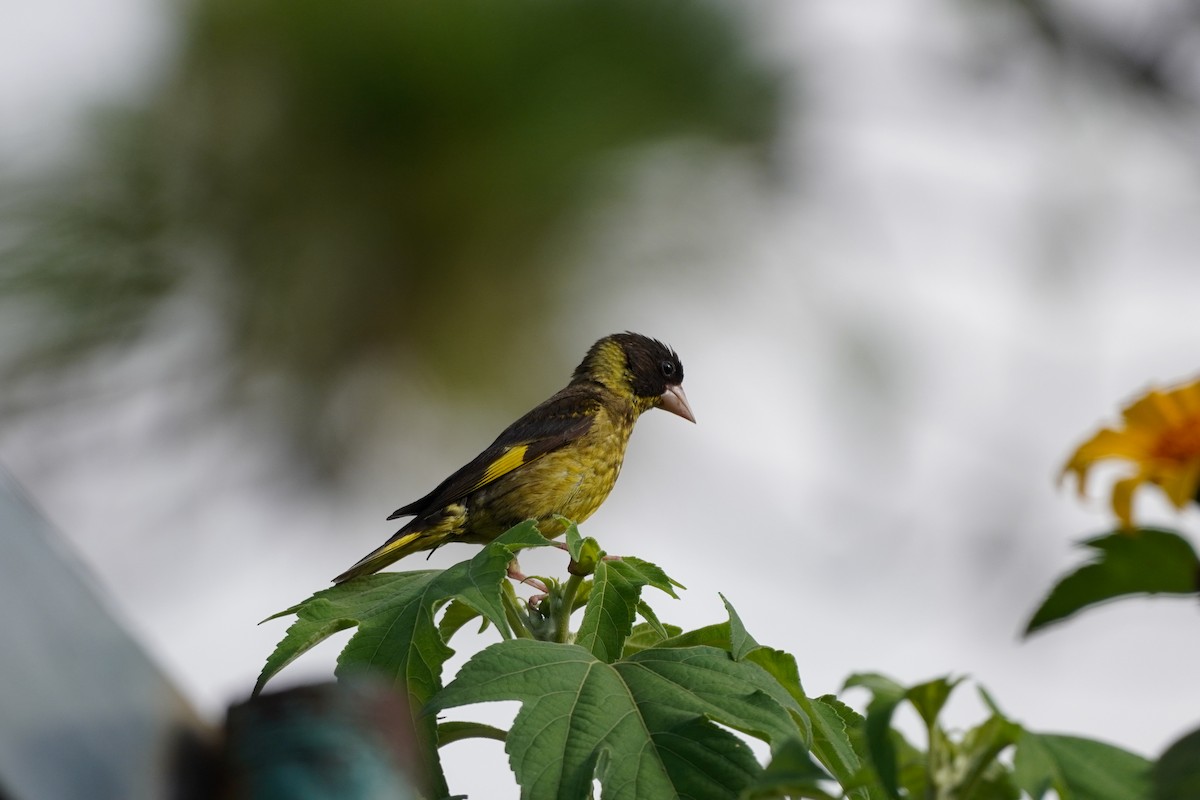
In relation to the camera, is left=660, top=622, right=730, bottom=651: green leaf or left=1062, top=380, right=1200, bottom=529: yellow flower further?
left=660, top=622, right=730, bottom=651: green leaf

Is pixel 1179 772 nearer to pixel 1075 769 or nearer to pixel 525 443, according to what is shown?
pixel 1075 769

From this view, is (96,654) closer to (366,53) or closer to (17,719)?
(17,719)

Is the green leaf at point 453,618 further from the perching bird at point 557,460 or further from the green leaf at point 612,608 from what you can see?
the perching bird at point 557,460

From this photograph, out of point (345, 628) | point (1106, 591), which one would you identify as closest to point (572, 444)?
point (345, 628)

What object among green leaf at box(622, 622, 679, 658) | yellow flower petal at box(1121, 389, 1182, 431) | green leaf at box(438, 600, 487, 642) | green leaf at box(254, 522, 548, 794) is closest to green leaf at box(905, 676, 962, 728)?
yellow flower petal at box(1121, 389, 1182, 431)

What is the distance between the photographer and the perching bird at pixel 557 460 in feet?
14.6

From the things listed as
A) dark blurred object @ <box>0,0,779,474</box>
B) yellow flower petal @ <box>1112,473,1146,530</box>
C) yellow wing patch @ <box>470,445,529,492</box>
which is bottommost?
yellow flower petal @ <box>1112,473,1146,530</box>

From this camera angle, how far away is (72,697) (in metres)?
0.85

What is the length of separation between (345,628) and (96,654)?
1092 millimetres

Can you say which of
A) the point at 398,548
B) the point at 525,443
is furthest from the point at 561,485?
the point at 398,548

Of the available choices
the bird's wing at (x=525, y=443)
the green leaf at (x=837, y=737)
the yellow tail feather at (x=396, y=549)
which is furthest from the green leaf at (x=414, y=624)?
the yellow tail feather at (x=396, y=549)

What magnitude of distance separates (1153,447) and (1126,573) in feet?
0.33

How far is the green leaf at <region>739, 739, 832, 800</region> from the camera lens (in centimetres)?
117

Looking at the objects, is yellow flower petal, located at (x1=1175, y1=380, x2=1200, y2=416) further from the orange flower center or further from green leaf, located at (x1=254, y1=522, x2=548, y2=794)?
green leaf, located at (x1=254, y1=522, x2=548, y2=794)
